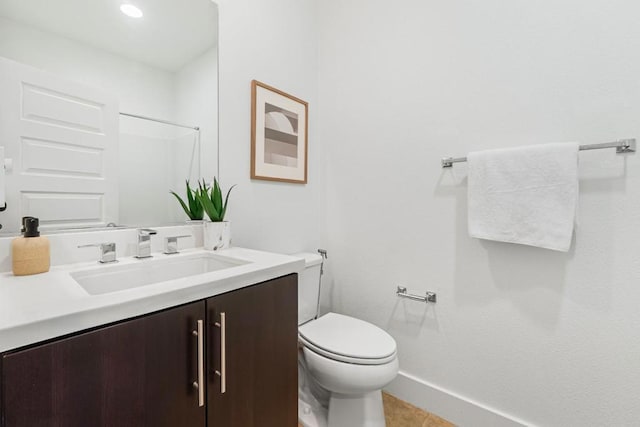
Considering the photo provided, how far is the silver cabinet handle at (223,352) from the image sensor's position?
2.37 ft

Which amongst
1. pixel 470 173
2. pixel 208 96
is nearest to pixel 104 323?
pixel 208 96

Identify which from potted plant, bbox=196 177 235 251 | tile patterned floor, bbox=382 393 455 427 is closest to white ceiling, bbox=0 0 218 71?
potted plant, bbox=196 177 235 251

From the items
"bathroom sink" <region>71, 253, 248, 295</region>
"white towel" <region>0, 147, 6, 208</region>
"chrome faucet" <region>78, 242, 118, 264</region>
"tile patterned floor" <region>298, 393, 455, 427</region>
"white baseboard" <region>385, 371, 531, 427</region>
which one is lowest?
"tile patterned floor" <region>298, 393, 455, 427</region>

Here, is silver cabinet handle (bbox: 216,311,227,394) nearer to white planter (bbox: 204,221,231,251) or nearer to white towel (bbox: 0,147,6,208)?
white planter (bbox: 204,221,231,251)

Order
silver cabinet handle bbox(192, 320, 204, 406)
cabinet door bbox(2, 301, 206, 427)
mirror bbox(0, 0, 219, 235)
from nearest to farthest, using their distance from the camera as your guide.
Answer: cabinet door bbox(2, 301, 206, 427), silver cabinet handle bbox(192, 320, 204, 406), mirror bbox(0, 0, 219, 235)

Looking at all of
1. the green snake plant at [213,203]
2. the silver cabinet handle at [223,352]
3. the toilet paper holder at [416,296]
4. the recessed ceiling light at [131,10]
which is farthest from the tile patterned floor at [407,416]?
the recessed ceiling light at [131,10]

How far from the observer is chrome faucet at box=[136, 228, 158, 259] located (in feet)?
3.27

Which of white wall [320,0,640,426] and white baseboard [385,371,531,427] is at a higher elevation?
white wall [320,0,640,426]

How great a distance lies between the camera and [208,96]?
127 centimetres

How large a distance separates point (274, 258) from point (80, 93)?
0.85 m

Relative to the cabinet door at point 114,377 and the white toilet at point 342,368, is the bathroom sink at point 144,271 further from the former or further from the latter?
the white toilet at point 342,368

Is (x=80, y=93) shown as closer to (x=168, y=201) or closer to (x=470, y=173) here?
(x=168, y=201)

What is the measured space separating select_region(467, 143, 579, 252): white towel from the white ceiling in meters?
1.32

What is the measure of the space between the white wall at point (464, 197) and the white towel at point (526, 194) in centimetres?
9
